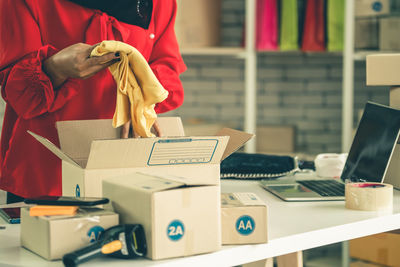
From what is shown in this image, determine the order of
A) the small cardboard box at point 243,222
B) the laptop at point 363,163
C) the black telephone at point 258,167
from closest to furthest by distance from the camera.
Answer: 1. the small cardboard box at point 243,222
2. the laptop at point 363,163
3. the black telephone at point 258,167

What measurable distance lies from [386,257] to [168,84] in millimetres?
814

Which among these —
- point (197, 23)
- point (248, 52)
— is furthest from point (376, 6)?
point (197, 23)

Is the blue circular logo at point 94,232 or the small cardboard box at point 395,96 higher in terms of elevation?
the small cardboard box at point 395,96

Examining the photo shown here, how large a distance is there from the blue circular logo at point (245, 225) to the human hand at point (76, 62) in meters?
0.43

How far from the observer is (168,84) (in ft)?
5.40

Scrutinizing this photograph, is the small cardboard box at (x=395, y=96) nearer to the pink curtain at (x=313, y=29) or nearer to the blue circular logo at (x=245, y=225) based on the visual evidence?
the blue circular logo at (x=245, y=225)

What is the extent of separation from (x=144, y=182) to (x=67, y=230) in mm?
153

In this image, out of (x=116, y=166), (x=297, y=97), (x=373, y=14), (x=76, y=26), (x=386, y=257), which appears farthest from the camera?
(x=297, y=97)

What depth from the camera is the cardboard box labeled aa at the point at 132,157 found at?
3.63ft

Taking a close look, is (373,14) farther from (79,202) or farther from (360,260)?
(79,202)

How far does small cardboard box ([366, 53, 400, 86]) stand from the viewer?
1.73m

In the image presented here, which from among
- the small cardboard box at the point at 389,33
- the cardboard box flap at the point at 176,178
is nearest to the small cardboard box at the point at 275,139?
the small cardboard box at the point at 389,33

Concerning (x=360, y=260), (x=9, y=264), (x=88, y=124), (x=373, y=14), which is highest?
(x=373, y=14)

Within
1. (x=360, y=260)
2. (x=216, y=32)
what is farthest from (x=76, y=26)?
(x=216, y=32)
